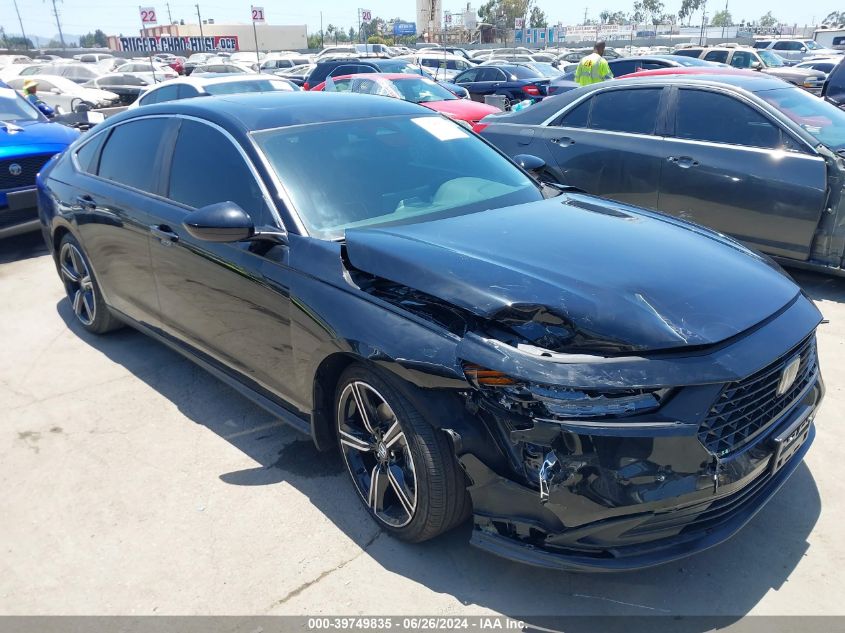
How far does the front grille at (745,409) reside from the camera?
89.4 inches

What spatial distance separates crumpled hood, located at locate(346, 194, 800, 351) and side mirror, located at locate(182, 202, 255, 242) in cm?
46

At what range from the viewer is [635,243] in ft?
9.62

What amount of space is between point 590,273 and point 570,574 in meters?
1.15

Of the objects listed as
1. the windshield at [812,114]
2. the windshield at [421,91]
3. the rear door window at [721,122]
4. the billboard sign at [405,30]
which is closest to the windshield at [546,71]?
the windshield at [421,91]

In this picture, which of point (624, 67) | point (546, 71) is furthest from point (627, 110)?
point (546, 71)

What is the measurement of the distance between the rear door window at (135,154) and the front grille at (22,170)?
3261 millimetres

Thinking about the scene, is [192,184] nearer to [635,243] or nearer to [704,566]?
[635,243]

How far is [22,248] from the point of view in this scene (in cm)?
799

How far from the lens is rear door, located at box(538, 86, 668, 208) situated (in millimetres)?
6020

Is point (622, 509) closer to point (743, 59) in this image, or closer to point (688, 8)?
point (743, 59)

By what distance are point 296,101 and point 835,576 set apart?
10.9 ft

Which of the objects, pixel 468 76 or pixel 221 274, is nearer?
pixel 221 274

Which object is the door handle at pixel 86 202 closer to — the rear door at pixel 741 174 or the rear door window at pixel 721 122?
the rear door at pixel 741 174

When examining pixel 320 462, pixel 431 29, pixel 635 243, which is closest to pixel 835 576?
pixel 635 243
